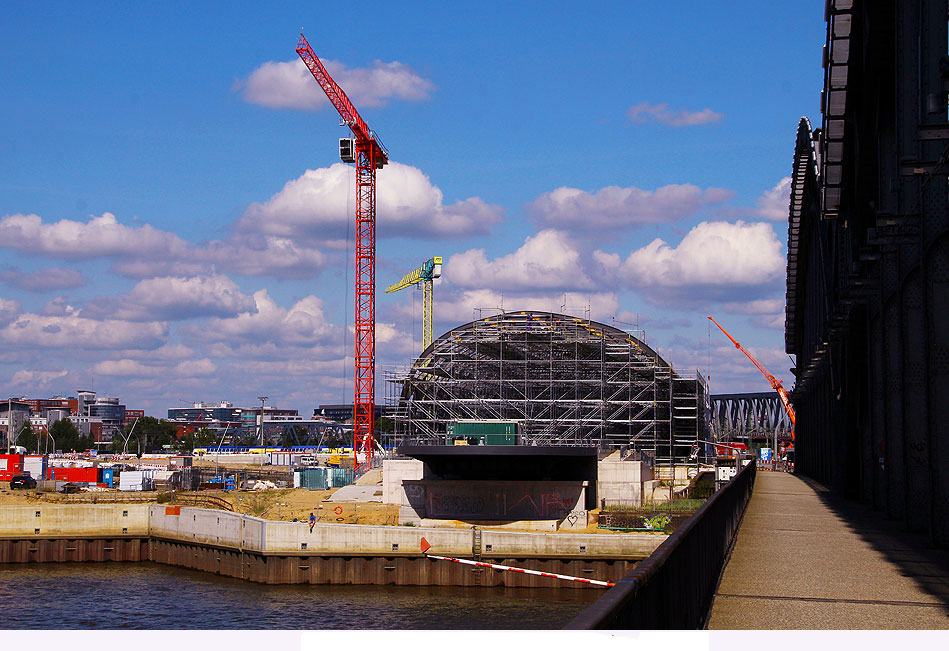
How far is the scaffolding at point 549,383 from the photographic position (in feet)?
302

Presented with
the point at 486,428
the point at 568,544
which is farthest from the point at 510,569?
the point at 486,428

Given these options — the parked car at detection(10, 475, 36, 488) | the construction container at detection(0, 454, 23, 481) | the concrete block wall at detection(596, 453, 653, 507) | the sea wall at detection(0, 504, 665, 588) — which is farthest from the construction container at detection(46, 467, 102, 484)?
the concrete block wall at detection(596, 453, 653, 507)

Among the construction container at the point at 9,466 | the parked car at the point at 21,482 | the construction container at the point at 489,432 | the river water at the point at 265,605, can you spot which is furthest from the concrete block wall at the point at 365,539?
the construction container at the point at 9,466

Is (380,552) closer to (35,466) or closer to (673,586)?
(673,586)

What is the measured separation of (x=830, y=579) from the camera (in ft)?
49.2

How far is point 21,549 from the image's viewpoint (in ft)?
231

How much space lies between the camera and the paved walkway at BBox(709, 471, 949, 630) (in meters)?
11.7

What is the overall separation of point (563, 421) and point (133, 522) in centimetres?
3651

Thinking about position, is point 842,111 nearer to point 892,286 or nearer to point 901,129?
point 892,286

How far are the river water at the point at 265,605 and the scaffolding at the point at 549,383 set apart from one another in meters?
33.6

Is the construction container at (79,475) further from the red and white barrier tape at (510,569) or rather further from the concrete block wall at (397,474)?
the red and white barrier tape at (510,569)

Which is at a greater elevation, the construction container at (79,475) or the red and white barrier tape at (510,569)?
the construction container at (79,475)

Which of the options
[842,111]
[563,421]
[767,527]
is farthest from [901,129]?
[563,421]

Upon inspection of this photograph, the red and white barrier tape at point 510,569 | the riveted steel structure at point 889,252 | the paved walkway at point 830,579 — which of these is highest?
the riveted steel structure at point 889,252
